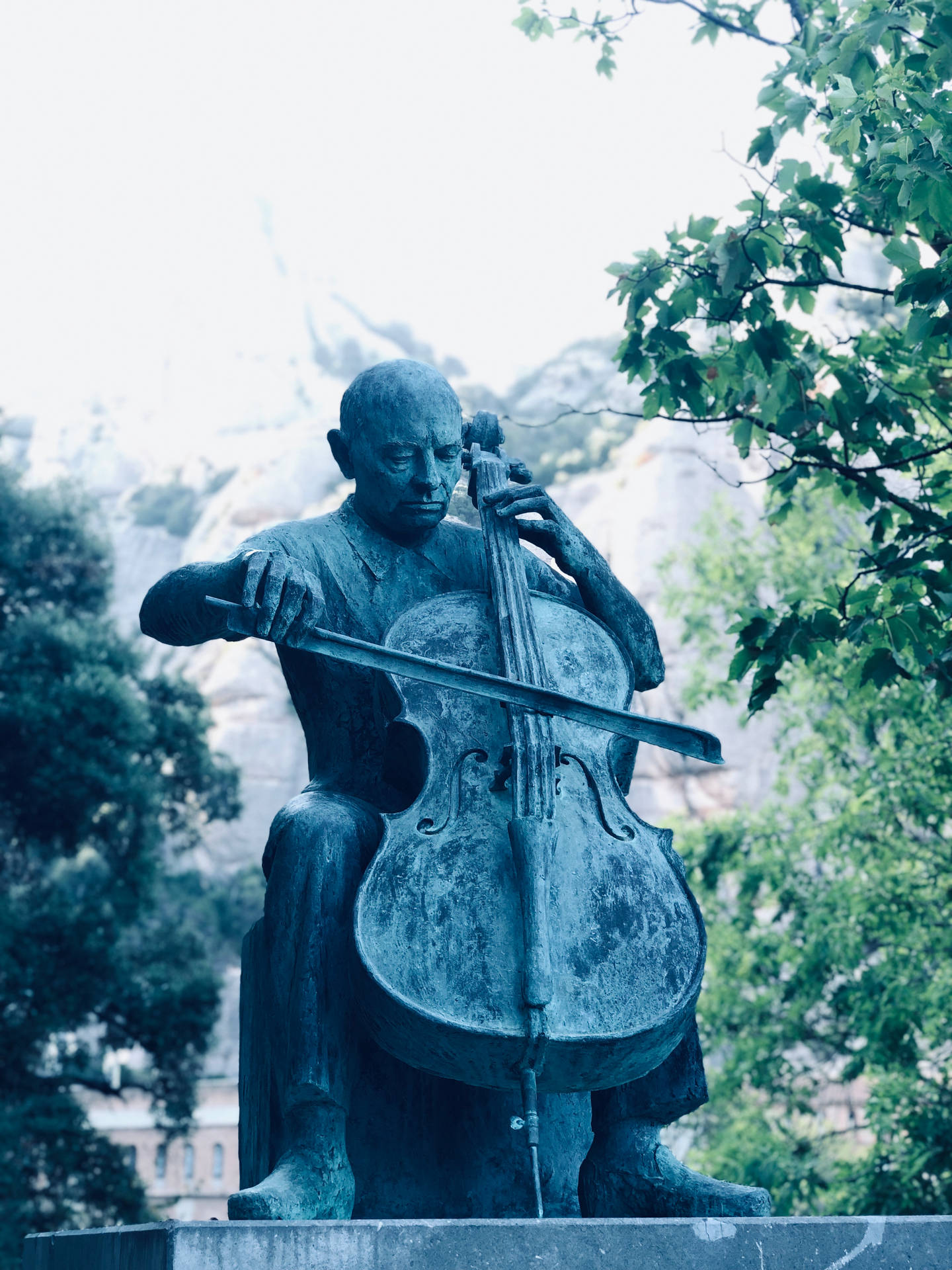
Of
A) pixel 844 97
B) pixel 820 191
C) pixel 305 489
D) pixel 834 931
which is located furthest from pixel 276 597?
pixel 305 489

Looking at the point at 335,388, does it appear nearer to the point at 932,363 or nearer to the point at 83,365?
the point at 83,365

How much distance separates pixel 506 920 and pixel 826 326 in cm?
360

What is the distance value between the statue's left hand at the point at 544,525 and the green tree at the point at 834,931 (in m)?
5.17

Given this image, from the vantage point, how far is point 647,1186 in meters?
2.68

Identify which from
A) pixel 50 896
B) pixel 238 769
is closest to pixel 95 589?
pixel 238 769

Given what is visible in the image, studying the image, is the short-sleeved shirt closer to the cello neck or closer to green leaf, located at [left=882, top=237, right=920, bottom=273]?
the cello neck

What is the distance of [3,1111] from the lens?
11.8 meters

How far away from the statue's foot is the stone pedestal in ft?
0.72

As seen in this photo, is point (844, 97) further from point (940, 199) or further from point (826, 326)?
point (826, 326)

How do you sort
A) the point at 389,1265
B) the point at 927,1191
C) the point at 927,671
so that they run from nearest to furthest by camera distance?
1. the point at 389,1265
2. the point at 927,671
3. the point at 927,1191

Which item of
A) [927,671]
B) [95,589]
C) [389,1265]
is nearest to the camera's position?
[389,1265]

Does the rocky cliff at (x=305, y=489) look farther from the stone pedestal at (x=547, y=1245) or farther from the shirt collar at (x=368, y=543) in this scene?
the stone pedestal at (x=547, y=1245)

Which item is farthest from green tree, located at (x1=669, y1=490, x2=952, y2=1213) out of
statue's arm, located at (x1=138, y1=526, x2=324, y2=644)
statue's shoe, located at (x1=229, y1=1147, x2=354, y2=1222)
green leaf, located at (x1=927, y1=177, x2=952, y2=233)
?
statue's shoe, located at (x1=229, y1=1147, x2=354, y2=1222)

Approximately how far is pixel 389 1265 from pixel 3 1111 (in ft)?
35.5
